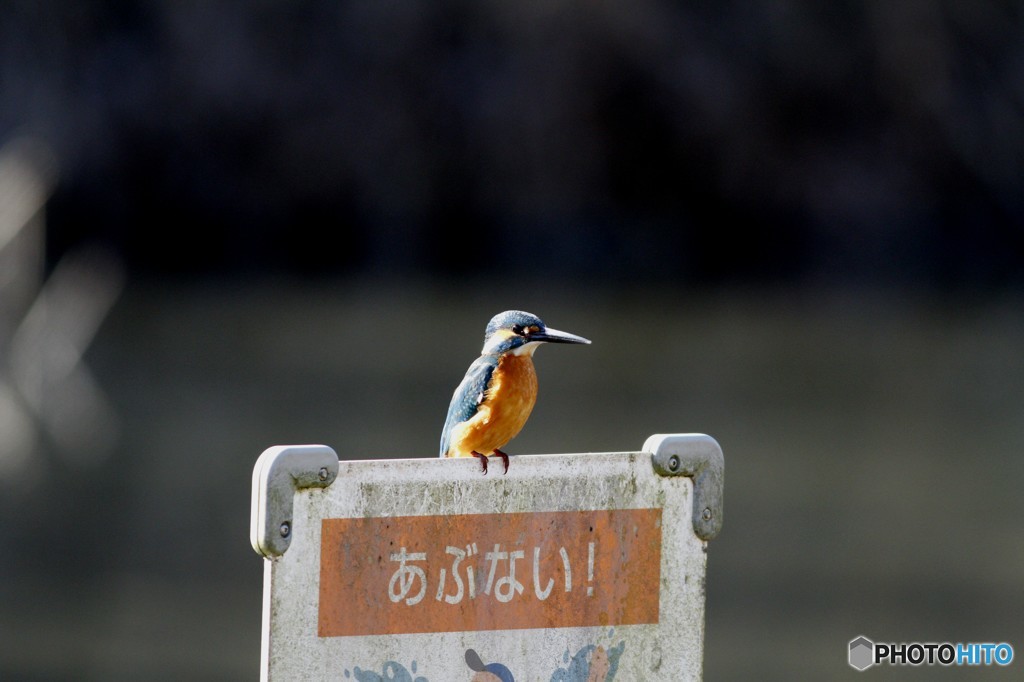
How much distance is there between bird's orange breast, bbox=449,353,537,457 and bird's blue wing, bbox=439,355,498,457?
1cm

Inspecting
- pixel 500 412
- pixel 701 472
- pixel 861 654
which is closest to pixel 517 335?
pixel 500 412

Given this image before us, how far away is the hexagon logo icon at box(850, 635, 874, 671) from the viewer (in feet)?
16.3

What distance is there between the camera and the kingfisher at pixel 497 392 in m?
2.58

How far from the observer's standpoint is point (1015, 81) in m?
18.6

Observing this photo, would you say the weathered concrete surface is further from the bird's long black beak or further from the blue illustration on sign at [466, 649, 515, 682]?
the bird's long black beak

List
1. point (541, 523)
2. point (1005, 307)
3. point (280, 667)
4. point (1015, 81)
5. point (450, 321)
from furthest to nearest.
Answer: point (1015, 81), point (1005, 307), point (450, 321), point (541, 523), point (280, 667)

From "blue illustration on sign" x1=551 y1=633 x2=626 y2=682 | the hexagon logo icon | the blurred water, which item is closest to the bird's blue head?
"blue illustration on sign" x1=551 y1=633 x2=626 y2=682

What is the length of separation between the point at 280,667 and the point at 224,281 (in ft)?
52.5

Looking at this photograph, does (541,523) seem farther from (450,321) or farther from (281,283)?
(281,283)

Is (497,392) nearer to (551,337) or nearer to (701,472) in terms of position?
(551,337)

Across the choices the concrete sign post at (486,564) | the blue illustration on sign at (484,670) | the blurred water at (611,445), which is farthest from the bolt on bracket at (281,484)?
the blurred water at (611,445)

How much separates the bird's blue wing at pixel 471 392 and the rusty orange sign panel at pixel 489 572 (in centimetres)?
58

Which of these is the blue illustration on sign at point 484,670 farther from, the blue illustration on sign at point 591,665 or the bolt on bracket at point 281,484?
the bolt on bracket at point 281,484

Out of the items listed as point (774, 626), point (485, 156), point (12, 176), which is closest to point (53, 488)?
point (774, 626)
